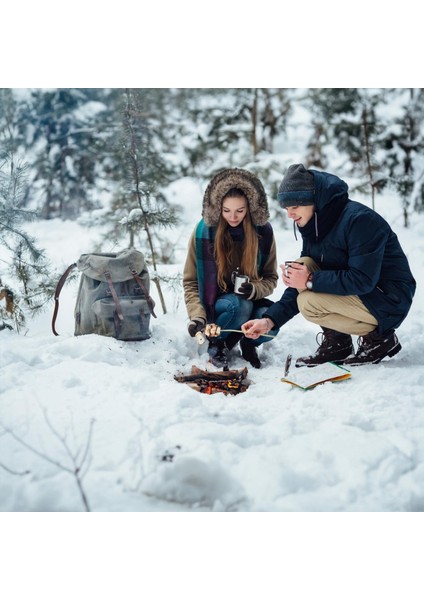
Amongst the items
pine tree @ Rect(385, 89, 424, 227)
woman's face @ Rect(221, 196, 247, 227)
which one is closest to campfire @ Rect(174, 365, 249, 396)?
woman's face @ Rect(221, 196, 247, 227)

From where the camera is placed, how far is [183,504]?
163cm

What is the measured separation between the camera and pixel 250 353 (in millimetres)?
3084

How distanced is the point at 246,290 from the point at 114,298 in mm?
862

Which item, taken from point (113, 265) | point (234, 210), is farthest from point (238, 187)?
point (113, 265)

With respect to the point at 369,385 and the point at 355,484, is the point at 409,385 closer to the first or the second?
the point at 369,385

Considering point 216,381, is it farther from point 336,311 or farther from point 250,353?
point 336,311

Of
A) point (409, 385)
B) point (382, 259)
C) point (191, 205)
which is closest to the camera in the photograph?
point (409, 385)

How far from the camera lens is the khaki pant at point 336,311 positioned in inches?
106

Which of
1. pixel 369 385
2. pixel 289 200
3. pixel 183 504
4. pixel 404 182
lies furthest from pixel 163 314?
pixel 404 182

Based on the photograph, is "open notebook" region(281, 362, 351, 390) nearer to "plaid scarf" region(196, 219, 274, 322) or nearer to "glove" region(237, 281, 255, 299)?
"glove" region(237, 281, 255, 299)

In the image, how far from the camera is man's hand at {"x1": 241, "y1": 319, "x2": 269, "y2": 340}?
2777mm

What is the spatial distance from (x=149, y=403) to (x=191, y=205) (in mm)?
4424

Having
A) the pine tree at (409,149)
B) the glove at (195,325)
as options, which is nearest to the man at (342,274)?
the glove at (195,325)

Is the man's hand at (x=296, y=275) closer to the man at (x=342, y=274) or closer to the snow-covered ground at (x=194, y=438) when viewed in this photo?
the man at (x=342, y=274)
